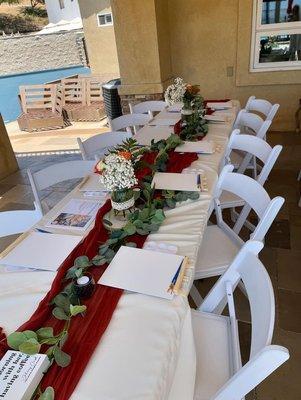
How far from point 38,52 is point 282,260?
16590mm

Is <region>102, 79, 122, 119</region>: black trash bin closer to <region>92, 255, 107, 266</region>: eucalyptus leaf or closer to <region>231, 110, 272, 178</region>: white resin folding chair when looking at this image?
<region>231, 110, 272, 178</region>: white resin folding chair

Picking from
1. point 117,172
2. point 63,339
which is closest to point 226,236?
point 117,172

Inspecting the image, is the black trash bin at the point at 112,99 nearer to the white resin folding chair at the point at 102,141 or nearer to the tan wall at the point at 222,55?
the tan wall at the point at 222,55

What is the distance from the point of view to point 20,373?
0.67 meters

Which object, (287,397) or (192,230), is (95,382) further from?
(287,397)

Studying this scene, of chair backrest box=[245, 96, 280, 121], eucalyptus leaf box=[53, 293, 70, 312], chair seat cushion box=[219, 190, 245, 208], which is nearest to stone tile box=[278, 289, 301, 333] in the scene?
chair seat cushion box=[219, 190, 245, 208]

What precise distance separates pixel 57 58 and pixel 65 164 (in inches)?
620

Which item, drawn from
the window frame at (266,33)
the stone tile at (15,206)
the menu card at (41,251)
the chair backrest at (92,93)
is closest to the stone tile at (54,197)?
the stone tile at (15,206)

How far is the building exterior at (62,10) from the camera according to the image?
612 inches

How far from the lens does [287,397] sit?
124cm

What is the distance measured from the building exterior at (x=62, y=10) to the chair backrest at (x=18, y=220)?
16.9 meters

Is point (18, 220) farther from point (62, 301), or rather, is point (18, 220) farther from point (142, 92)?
point (142, 92)

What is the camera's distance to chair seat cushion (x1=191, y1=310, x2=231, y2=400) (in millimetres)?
917

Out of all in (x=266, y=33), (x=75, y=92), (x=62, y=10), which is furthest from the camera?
(x=62, y=10)
